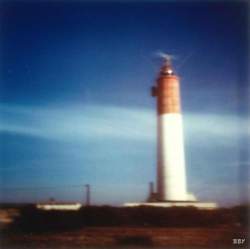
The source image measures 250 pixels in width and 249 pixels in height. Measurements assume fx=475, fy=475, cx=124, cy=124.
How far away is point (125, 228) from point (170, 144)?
44.5 inches

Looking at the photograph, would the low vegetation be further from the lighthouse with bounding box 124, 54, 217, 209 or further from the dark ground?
the lighthouse with bounding box 124, 54, 217, 209

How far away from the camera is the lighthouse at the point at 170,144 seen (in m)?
5.05

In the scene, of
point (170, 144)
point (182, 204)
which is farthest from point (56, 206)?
point (170, 144)

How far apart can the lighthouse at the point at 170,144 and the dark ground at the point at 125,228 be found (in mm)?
352

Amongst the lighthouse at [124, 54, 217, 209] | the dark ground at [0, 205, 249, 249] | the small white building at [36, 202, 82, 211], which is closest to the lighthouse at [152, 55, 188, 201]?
the lighthouse at [124, 54, 217, 209]

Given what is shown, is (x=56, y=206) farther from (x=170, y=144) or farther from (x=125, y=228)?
(x=170, y=144)

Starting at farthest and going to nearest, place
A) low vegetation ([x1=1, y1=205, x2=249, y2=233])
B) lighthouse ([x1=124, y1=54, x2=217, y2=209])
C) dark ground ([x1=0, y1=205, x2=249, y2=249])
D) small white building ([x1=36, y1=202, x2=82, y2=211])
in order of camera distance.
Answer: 1. lighthouse ([x1=124, y1=54, x2=217, y2=209])
2. small white building ([x1=36, y1=202, x2=82, y2=211])
3. low vegetation ([x1=1, y1=205, x2=249, y2=233])
4. dark ground ([x1=0, y1=205, x2=249, y2=249])

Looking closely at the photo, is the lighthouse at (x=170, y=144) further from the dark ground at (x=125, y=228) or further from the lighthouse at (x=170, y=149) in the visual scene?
the dark ground at (x=125, y=228)

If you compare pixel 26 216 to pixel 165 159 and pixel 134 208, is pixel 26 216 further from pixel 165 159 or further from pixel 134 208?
pixel 165 159

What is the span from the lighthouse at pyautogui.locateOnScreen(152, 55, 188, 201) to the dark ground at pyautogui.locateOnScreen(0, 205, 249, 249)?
0.35 m

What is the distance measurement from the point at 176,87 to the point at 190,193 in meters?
1.15

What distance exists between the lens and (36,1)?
13.6 ft

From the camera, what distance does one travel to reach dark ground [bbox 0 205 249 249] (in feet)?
13.4

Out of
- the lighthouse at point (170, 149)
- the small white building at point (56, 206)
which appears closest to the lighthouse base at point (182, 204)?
the lighthouse at point (170, 149)
